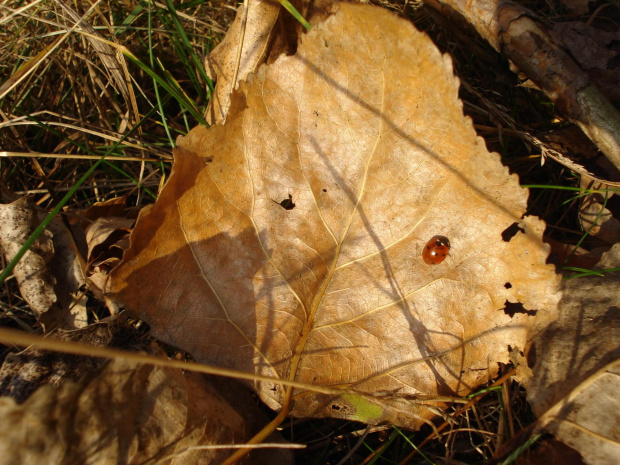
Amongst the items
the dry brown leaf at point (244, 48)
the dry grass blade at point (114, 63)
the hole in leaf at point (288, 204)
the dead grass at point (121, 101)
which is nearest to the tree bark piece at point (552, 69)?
the dead grass at point (121, 101)

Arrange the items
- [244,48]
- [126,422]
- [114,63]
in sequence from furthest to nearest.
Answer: [114,63], [244,48], [126,422]

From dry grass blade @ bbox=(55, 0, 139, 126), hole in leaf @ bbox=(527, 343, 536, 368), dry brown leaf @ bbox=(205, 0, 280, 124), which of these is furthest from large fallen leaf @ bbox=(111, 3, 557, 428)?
dry grass blade @ bbox=(55, 0, 139, 126)

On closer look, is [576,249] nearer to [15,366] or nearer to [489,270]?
[489,270]

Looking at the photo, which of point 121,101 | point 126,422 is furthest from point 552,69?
point 121,101

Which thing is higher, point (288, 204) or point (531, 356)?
point (288, 204)

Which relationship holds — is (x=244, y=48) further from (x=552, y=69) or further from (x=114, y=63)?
(x=552, y=69)

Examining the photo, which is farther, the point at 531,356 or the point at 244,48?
the point at 244,48

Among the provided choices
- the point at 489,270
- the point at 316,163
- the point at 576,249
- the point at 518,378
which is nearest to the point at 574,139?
the point at 576,249
